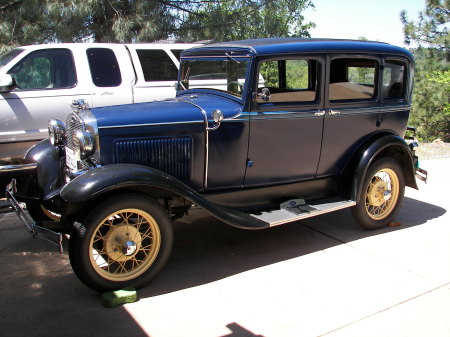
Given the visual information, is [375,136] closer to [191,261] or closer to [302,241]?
[302,241]

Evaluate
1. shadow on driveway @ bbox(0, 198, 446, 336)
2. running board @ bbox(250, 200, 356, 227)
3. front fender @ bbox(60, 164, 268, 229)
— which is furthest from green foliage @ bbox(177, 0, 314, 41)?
front fender @ bbox(60, 164, 268, 229)

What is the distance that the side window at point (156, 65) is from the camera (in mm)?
7016

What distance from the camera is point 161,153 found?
11.8ft

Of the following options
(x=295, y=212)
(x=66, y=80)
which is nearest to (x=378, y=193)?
(x=295, y=212)

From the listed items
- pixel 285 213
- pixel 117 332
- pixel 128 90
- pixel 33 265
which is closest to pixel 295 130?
pixel 285 213

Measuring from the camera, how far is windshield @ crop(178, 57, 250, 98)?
3.94 metres

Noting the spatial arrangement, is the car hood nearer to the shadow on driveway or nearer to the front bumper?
the front bumper

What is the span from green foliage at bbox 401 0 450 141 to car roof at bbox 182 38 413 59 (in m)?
9.02

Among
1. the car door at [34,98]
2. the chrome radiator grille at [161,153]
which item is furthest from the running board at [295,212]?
the car door at [34,98]

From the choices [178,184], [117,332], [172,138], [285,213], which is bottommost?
[117,332]

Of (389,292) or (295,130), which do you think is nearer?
(389,292)

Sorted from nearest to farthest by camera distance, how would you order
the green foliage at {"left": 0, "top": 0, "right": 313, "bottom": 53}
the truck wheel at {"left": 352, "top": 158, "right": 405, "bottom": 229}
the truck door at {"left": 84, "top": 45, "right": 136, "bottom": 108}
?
the truck wheel at {"left": 352, "top": 158, "right": 405, "bottom": 229}
the truck door at {"left": 84, "top": 45, "right": 136, "bottom": 108}
the green foliage at {"left": 0, "top": 0, "right": 313, "bottom": 53}

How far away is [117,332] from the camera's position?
2900 millimetres

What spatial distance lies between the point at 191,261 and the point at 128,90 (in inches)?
141
